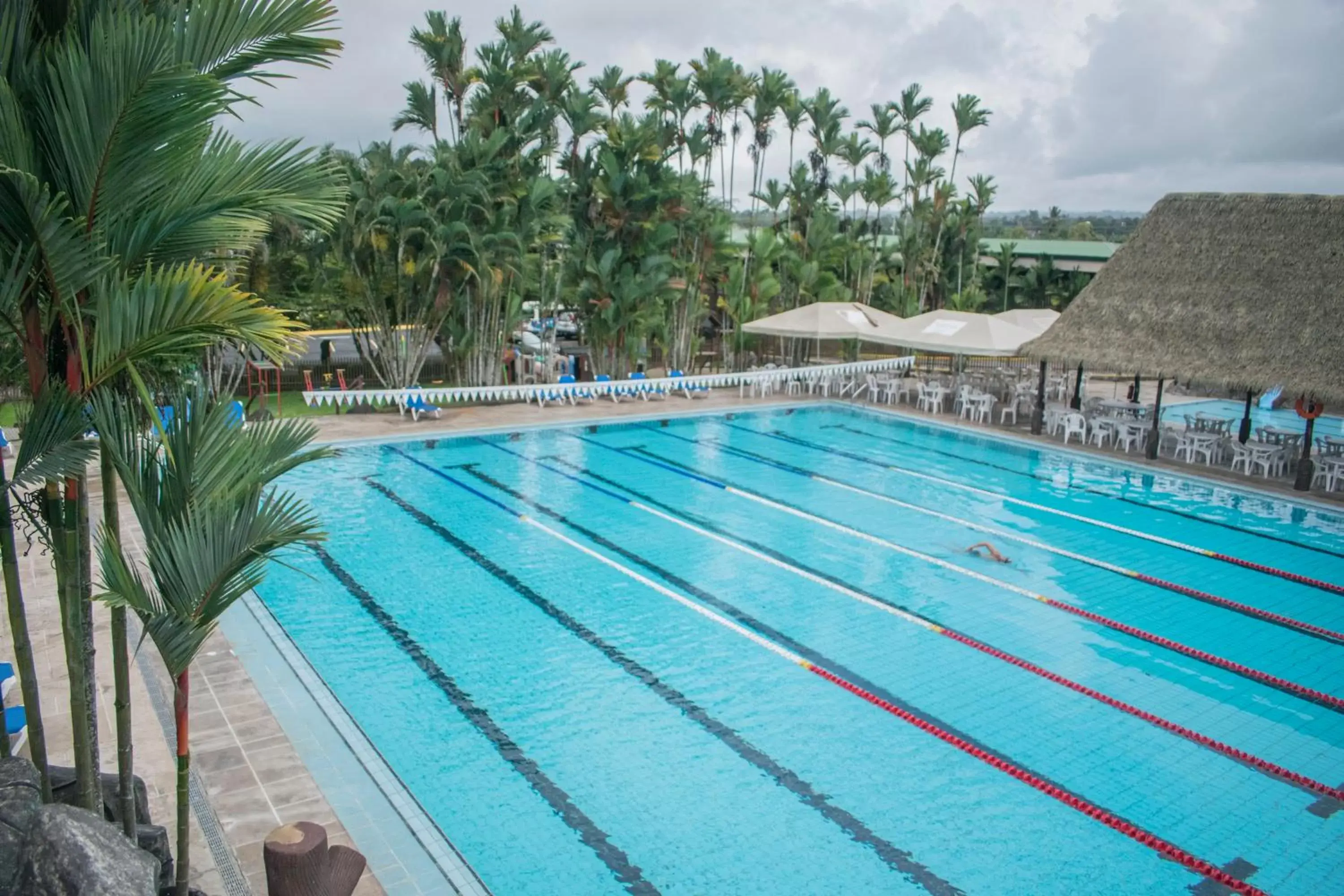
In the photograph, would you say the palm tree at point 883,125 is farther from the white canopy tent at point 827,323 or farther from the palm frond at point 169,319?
the palm frond at point 169,319

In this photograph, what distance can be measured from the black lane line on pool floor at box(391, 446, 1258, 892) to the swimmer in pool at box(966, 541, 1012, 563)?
329 centimetres

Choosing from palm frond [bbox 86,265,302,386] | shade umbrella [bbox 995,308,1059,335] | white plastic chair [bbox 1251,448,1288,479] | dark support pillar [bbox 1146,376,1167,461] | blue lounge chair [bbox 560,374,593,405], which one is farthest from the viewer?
shade umbrella [bbox 995,308,1059,335]

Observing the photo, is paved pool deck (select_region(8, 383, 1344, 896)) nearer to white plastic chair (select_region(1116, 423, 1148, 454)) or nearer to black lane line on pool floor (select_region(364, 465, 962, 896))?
black lane line on pool floor (select_region(364, 465, 962, 896))

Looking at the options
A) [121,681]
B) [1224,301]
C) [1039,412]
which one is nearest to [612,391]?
[1039,412]

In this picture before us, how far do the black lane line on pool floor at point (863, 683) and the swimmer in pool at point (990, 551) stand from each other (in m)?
3.29

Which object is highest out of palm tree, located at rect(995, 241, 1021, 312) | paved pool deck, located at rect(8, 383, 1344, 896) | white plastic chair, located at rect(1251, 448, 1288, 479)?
palm tree, located at rect(995, 241, 1021, 312)

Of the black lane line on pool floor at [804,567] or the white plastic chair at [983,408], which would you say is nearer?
the black lane line on pool floor at [804,567]

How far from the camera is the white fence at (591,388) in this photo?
1698 centimetres

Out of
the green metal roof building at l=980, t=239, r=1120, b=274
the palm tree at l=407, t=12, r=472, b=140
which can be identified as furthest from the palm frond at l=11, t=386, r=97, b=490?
the green metal roof building at l=980, t=239, r=1120, b=274

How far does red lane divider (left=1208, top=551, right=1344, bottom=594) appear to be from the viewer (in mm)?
10383

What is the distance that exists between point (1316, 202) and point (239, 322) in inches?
698

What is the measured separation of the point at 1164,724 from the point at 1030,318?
15.9 meters

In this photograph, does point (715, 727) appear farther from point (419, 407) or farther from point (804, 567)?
point (419, 407)

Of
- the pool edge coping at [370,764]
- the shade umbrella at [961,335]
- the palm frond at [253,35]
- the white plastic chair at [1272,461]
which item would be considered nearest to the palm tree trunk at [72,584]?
the palm frond at [253,35]
